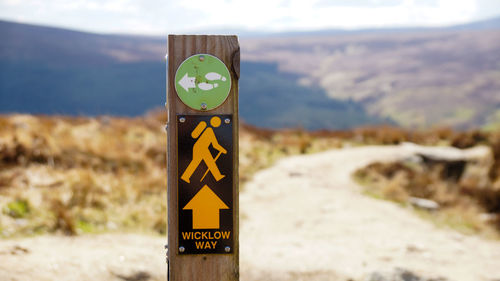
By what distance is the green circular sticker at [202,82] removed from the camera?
85.7 inches

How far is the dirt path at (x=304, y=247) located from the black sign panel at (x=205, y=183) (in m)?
1.66

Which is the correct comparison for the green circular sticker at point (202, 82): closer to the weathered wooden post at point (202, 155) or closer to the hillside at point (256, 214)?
the weathered wooden post at point (202, 155)

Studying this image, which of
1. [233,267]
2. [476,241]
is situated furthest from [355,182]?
[233,267]

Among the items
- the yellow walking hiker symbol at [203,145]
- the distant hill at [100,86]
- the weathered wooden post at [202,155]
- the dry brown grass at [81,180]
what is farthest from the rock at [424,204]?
the distant hill at [100,86]

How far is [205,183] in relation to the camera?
7.32ft

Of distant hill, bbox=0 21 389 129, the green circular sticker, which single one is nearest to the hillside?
the green circular sticker

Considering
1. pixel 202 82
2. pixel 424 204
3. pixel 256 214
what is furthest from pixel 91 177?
pixel 424 204

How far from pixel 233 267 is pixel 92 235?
2979mm

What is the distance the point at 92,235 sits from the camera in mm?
4777

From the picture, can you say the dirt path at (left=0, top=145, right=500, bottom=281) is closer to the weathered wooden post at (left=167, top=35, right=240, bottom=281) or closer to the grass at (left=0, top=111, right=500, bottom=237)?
the grass at (left=0, top=111, right=500, bottom=237)

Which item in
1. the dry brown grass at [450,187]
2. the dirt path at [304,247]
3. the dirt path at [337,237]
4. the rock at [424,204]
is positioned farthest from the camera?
the rock at [424,204]

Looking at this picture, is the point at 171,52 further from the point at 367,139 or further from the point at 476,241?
the point at 367,139

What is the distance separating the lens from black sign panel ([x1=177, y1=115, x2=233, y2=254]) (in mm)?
2195

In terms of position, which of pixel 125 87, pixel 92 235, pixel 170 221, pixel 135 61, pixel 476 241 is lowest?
pixel 476 241
